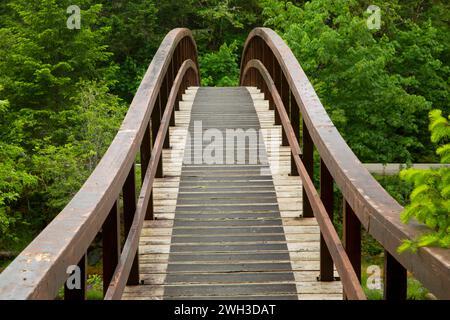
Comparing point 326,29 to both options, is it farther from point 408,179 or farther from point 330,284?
point 408,179

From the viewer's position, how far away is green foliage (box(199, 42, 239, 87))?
84.9 feet

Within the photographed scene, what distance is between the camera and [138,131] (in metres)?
4.12

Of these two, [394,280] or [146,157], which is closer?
[394,280]

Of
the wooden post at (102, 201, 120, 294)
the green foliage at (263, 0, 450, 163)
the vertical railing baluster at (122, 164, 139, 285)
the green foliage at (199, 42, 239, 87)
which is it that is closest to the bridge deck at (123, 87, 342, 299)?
the vertical railing baluster at (122, 164, 139, 285)

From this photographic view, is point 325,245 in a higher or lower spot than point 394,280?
lower

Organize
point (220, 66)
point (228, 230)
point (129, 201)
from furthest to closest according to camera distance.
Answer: point (220, 66) < point (228, 230) < point (129, 201)

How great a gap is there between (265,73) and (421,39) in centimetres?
1453

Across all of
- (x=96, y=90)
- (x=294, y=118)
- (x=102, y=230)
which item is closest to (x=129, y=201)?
(x=102, y=230)

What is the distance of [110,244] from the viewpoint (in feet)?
10.5

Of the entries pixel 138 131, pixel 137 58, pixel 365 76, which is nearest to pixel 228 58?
pixel 137 58

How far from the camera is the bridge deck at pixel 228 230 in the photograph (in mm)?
4090

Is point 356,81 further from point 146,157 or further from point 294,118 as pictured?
point 146,157

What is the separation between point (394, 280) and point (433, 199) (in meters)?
0.49

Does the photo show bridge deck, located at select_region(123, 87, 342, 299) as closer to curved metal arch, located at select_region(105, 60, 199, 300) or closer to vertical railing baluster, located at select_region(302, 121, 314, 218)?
vertical railing baluster, located at select_region(302, 121, 314, 218)
